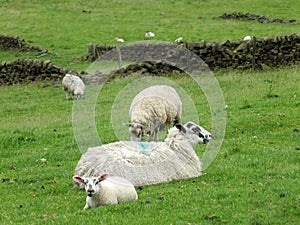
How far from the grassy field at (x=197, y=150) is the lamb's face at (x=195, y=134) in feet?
0.64

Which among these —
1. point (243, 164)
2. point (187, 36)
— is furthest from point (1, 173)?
point (187, 36)

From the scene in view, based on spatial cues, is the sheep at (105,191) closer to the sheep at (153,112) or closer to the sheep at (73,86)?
the sheep at (153,112)

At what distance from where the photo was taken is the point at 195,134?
12.8 m

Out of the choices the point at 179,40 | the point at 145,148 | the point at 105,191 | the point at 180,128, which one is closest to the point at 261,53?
the point at 179,40

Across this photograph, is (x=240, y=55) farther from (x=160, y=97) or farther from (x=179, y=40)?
(x=160, y=97)

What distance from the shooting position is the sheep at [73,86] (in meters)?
23.0

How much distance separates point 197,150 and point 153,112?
1.58m

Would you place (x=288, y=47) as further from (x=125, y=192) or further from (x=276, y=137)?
(x=125, y=192)

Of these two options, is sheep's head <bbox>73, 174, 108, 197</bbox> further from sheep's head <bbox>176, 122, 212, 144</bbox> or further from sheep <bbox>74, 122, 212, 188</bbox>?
sheep's head <bbox>176, 122, 212, 144</bbox>

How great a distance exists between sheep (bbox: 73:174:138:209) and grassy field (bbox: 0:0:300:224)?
0.87 feet

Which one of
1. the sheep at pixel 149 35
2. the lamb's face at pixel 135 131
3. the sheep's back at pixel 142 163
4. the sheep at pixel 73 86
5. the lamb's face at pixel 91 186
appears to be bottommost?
the sheep at pixel 149 35

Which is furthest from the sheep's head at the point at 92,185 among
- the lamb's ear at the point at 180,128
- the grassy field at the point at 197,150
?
the lamb's ear at the point at 180,128

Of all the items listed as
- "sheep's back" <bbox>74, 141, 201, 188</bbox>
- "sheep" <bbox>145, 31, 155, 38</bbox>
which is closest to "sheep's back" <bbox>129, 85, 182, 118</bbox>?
"sheep's back" <bbox>74, 141, 201, 188</bbox>

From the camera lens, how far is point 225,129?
49.1ft
